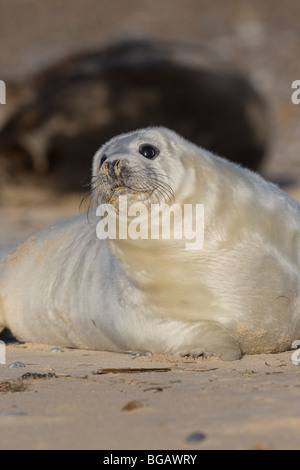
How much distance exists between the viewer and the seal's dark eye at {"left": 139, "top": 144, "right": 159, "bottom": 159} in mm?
3938

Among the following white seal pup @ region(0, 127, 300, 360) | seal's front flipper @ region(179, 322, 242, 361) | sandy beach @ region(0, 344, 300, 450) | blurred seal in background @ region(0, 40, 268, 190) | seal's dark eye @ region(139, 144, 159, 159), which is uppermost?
blurred seal in background @ region(0, 40, 268, 190)

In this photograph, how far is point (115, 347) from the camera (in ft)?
14.4

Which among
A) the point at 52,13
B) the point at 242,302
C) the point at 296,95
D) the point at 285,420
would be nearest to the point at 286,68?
the point at 296,95

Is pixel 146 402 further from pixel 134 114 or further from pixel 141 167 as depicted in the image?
pixel 134 114

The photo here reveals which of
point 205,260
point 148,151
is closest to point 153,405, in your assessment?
point 205,260

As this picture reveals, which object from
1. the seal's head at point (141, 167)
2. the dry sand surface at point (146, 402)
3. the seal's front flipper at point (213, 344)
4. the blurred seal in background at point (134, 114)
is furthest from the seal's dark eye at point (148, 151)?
the blurred seal in background at point (134, 114)

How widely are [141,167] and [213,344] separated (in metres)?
0.78

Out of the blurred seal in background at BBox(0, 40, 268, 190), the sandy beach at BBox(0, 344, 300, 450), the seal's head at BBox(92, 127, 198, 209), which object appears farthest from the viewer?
the blurred seal in background at BBox(0, 40, 268, 190)

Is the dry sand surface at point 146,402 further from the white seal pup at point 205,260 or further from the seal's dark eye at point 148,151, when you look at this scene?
the seal's dark eye at point 148,151

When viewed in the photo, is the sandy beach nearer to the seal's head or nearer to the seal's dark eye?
the seal's head

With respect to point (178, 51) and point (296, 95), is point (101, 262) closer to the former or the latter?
point (178, 51)

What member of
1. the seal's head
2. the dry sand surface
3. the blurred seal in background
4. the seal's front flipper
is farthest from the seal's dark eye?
the blurred seal in background

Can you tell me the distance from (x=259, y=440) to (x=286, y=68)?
16478 millimetres

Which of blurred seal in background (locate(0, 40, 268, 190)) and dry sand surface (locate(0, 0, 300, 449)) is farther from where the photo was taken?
blurred seal in background (locate(0, 40, 268, 190))
